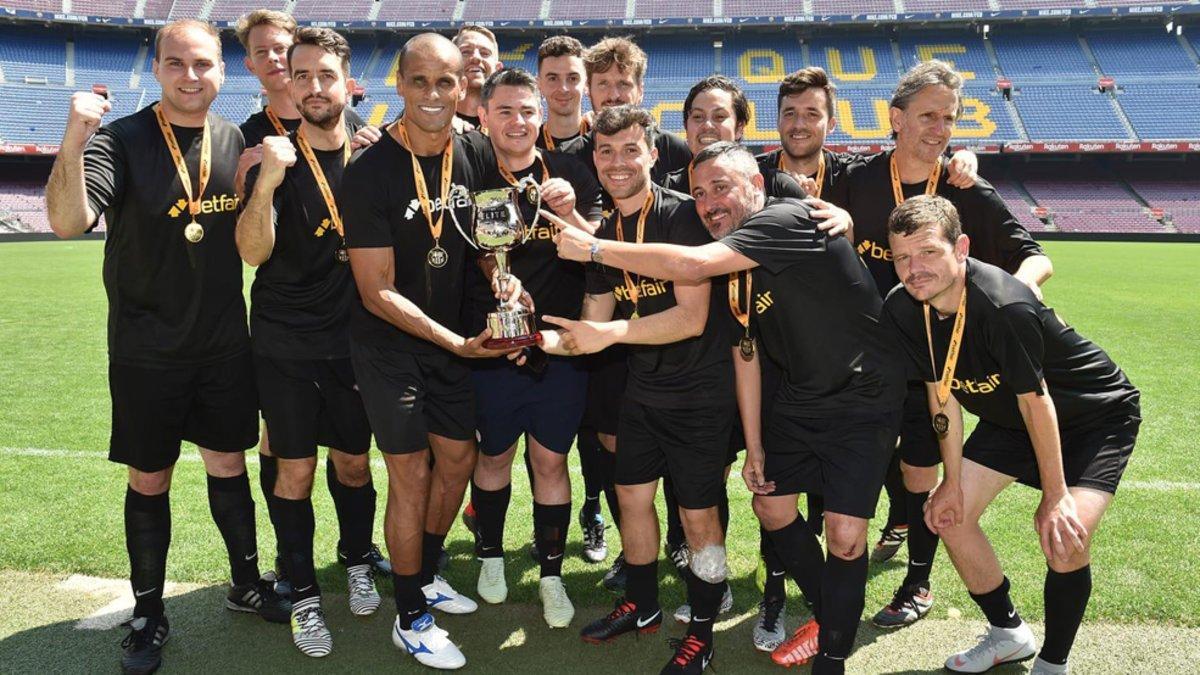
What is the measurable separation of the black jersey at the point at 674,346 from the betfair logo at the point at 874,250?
98 centimetres

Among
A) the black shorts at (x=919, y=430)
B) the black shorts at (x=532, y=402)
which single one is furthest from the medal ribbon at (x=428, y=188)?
the black shorts at (x=919, y=430)

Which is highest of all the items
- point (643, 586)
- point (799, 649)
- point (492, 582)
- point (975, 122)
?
point (975, 122)

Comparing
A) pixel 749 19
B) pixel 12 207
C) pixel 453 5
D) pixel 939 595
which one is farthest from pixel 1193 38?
pixel 12 207

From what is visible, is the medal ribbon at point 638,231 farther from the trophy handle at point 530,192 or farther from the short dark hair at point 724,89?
the short dark hair at point 724,89

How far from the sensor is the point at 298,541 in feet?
13.6

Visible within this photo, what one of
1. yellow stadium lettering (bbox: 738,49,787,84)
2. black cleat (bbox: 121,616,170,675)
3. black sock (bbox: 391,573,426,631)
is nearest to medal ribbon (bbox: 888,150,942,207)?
black sock (bbox: 391,573,426,631)

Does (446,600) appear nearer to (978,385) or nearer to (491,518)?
(491,518)

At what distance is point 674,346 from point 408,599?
1640 millimetres

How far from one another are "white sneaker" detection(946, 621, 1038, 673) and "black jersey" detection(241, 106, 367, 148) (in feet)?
12.3

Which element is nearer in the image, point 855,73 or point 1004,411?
point 1004,411

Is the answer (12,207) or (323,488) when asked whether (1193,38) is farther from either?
(12,207)

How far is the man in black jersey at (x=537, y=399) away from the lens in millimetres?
4160

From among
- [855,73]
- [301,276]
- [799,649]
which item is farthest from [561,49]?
[855,73]

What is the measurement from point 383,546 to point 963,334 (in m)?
3.39
